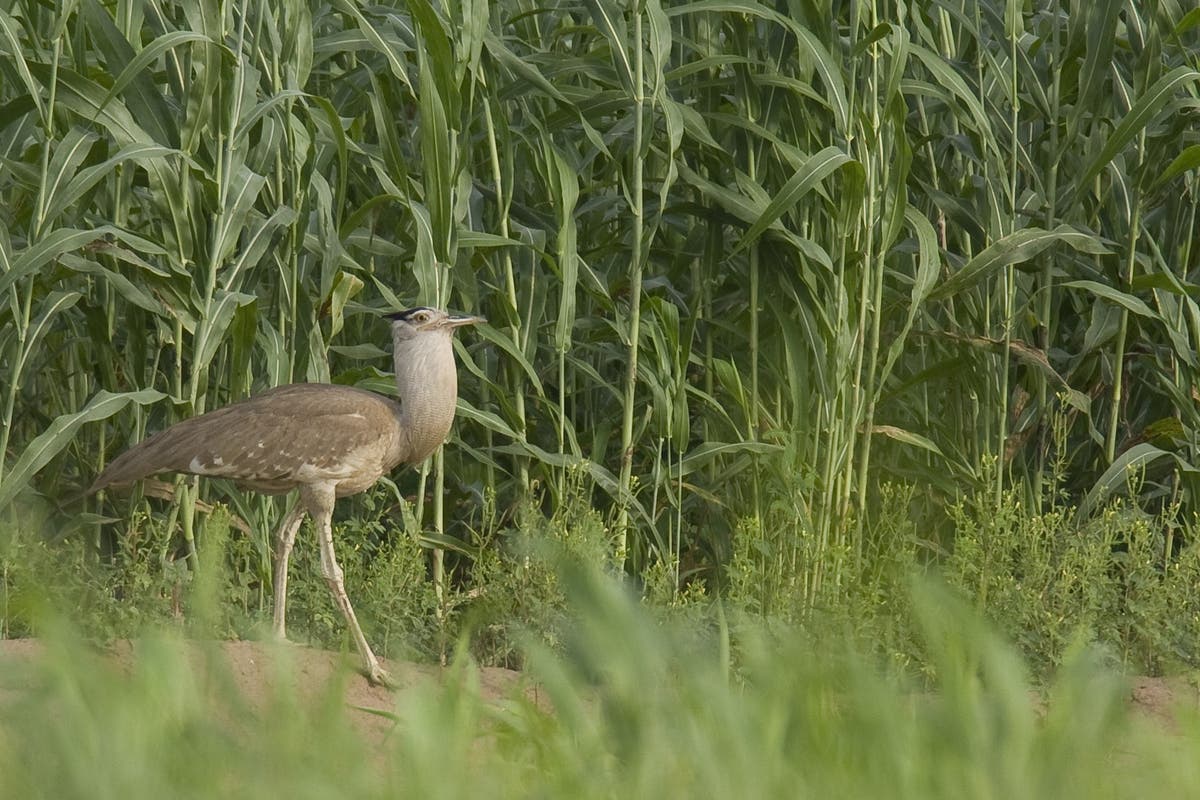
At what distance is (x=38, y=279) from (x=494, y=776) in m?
4.46

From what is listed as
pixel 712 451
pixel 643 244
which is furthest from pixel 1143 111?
pixel 712 451

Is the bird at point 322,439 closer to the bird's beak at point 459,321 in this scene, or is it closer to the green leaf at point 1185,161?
the bird's beak at point 459,321

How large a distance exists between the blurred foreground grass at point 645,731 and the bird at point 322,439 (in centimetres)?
297

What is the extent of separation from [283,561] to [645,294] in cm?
207

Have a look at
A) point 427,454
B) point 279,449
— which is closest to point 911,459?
point 427,454

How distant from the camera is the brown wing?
17.8ft

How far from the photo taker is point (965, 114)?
681 centimetres

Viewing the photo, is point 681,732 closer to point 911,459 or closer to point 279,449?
point 279,449

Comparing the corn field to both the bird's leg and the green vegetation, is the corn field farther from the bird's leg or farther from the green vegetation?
the bird's leg

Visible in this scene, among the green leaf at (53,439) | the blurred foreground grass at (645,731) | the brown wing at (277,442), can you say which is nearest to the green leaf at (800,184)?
the brown wing at (277,442)

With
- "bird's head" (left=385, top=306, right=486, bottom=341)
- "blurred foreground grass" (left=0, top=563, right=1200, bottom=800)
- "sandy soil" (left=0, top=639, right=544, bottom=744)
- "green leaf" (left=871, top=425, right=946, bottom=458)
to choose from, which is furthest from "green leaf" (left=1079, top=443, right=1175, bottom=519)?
"blurred foreground grass" (left=0, top=563, right=1200, bottom=800)

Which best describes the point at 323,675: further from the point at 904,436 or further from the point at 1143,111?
the point at 1143,111

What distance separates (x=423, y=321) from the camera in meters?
5.72

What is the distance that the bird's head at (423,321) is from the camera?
5.70m
